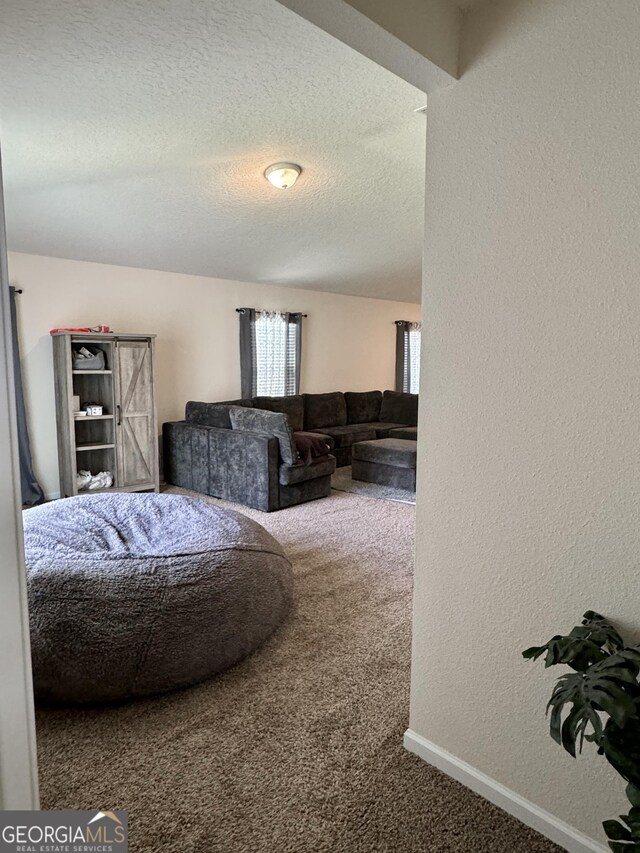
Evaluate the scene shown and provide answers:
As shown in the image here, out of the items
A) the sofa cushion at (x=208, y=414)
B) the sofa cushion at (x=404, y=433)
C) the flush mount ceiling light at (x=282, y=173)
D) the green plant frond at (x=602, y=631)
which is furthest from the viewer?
the sofa cushion at (x=404, y=433)

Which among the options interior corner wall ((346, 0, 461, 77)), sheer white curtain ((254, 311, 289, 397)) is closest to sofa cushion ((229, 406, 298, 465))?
sheer white curtain ((254, 311, 289, 397))

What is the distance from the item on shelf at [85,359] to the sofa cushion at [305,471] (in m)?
1.86

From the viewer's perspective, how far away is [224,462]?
4.86m

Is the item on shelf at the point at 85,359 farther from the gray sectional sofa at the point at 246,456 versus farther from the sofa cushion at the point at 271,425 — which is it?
the sofa cushion at the point at 271,425

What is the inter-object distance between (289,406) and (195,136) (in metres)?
3.62

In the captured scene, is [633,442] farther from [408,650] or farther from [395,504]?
[395,504]

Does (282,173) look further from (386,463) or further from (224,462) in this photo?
(386,463)

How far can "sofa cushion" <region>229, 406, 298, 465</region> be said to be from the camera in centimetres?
454

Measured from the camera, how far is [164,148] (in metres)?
3.14

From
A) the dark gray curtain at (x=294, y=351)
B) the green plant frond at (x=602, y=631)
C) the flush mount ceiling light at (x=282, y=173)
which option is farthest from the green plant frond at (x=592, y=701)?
the dark gray curtain at (x=294, y=351)

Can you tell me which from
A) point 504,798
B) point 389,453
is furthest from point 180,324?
point 504,798

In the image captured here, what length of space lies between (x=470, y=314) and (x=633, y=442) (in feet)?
1.85

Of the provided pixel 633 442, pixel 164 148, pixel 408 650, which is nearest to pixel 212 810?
pixel 408 650

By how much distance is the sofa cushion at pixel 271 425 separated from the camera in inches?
179
